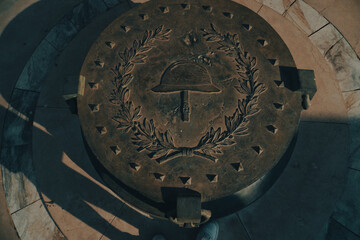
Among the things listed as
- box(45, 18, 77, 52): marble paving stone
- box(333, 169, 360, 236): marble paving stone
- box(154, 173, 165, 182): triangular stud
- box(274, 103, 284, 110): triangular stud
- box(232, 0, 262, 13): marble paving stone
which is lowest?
box(333, 169, 360, 236): marble paving stone

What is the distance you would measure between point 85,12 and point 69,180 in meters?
4.40

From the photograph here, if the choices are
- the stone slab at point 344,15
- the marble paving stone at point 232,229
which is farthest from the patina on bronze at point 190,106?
the stone slab at point 344,15

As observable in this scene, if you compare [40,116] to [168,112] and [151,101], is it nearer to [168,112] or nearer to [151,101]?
[151,101]

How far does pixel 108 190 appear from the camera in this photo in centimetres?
473

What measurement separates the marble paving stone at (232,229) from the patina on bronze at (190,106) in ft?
2.39

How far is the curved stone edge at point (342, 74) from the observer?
15.1ft

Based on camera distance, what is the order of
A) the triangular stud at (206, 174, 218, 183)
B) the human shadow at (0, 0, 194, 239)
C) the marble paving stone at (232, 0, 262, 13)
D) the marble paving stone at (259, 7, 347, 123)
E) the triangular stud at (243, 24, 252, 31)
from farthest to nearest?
the marble paving stone at (232, 0, 262, 13)
the marble paving stone at (259, 7, 347, 123)
the human shadow at (0, 0, 194, 239)
the triangular stud at (243, 24, 252, 31)
the triangular stud at (206, 174, 218, 183)

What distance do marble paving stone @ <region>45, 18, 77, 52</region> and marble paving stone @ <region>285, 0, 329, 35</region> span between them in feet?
18.9

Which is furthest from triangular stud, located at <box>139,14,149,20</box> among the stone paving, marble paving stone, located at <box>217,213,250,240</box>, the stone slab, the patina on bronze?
marble paving stone, located at <box>217,213,250,240</box>

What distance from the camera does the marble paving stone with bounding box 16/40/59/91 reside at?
215 inches

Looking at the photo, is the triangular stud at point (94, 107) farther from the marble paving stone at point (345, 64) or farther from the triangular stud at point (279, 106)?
the marble paving stone at point (345, 64)

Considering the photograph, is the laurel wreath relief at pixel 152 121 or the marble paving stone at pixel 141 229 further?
the marble paving stone at pixel 141 229

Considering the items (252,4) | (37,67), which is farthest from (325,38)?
(37,67)

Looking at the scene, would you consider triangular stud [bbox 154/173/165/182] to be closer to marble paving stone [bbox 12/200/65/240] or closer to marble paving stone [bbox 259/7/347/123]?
marble paving stone [bbox 12/200/65/240]
